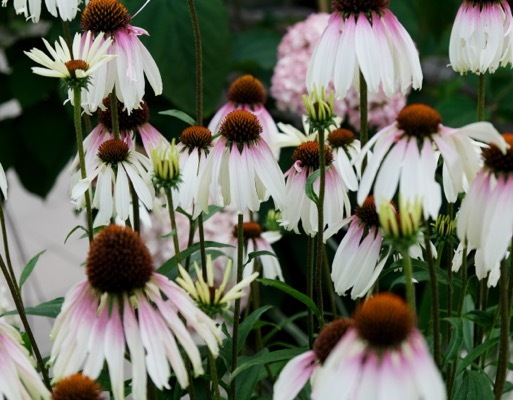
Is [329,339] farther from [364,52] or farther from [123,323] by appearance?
[364,52]

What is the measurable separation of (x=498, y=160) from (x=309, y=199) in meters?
0.17

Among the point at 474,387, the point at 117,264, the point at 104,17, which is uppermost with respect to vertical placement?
the point at 104,17

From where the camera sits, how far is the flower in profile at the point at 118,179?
573mm

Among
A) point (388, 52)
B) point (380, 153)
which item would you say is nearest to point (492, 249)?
point (380, 153)

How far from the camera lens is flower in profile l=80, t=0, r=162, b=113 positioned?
0.58 meters

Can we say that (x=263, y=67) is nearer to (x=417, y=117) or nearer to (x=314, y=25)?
(x=314, y=25)

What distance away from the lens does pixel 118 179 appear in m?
0.58

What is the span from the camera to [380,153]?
16.9 inches

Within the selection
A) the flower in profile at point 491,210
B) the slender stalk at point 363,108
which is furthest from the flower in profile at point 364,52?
the flower in profile at point 491,210

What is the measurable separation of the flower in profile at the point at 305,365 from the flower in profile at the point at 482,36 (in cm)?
25

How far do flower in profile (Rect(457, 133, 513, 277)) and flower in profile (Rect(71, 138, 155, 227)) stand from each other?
225 mm

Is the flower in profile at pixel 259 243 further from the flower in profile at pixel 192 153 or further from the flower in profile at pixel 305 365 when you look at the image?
the flower in profile at pixel 305 365

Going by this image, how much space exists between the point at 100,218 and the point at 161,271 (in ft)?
0.18

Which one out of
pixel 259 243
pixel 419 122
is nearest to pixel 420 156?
pixel 419 122
